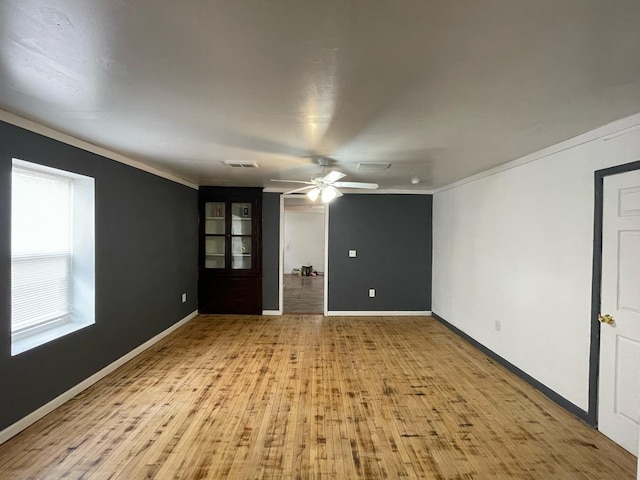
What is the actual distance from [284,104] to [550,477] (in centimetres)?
275

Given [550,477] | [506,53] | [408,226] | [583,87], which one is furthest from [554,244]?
[408,226]

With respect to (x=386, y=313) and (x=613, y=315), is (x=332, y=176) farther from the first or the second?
(x=386, y=313)

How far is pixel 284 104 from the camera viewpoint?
2.03 meters

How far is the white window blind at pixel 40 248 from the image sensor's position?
2.55 meters

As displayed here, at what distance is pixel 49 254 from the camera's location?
289cm

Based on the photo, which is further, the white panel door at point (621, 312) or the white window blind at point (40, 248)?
the white window blind at point (40, 248)

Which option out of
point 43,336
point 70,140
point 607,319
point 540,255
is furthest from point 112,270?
point 607,319

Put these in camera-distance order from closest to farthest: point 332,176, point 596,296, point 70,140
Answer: point 596,296 < point 70,140 < point 332,176

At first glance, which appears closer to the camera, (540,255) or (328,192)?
(540,255)

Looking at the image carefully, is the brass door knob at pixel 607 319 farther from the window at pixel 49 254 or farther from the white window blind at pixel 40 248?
the white window blind at pixel 40 248

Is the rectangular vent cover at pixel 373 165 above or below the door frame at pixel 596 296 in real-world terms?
above

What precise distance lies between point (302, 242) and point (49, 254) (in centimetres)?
893

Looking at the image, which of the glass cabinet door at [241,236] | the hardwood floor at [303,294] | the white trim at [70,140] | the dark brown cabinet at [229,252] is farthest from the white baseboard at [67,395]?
the hardwood floor at [303,294]

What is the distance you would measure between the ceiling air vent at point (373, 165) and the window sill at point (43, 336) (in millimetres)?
3151
